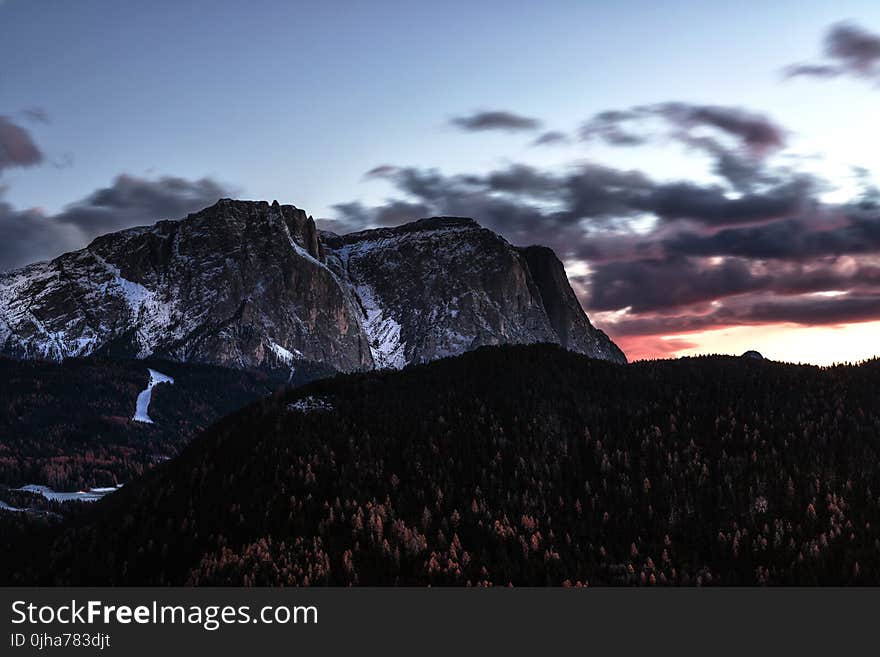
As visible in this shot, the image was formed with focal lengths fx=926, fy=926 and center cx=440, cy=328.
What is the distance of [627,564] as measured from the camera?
15162cm

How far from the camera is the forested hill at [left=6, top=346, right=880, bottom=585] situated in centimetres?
14762

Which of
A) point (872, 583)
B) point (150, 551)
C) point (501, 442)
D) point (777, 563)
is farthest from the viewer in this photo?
point (501, 442)

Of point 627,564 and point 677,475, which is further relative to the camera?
point 677,475

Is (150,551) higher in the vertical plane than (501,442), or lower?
lower

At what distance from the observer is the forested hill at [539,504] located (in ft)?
484

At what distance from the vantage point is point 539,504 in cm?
17375

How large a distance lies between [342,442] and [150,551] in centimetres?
4262
